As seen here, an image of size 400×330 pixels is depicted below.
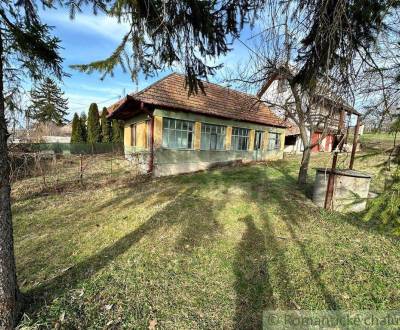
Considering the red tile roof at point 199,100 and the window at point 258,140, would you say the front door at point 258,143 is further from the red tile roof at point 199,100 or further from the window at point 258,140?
the red tile roof at point 199,100

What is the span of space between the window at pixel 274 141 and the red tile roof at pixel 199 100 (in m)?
1.08

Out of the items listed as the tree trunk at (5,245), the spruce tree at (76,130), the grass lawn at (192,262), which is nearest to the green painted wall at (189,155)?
the grass lawn at (192,262)

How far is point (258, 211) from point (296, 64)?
4127 mm

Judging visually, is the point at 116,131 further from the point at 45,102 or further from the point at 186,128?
the point at 45,102

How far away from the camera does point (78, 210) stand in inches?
256

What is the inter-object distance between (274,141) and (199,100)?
8.27m

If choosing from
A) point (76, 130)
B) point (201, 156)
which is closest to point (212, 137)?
point (201, 156)

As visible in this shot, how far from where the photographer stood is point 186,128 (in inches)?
491

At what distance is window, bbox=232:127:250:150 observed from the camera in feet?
50.3

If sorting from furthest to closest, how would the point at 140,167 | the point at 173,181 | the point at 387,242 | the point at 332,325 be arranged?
1. the point at 140,167
2. the point at 173,181
3. the point at 387,242
4. the point at 332,325

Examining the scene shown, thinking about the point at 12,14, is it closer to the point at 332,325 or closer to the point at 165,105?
the point at 332,325

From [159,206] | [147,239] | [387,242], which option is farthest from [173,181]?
[387,242]

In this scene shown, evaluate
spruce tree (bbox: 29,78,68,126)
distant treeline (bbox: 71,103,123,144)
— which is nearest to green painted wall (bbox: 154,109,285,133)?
spruce tree (bbox: 29,78,68,126)

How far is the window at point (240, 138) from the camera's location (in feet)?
50.3
